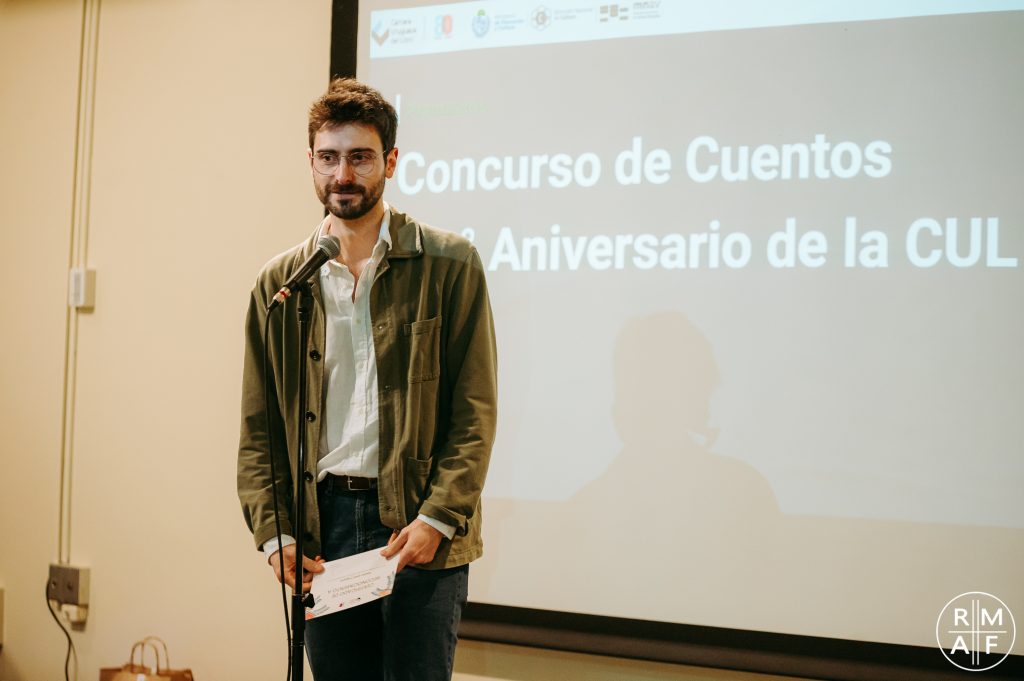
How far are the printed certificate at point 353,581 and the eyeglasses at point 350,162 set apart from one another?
731mm

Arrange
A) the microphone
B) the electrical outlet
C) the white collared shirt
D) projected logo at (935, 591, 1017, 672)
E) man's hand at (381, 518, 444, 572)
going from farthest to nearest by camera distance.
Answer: the electrical outlet < projected logo at (935, 591, 1017, 672) < the white collared shirt < man's hand at (381, 518, 444, 572) < the microphone

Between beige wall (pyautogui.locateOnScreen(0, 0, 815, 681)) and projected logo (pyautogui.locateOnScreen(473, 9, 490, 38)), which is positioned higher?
projected logo (pyautogui.locateOnScreen(473, 9, 490, 38))

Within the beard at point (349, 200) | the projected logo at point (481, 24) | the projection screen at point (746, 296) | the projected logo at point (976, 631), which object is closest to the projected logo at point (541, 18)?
the projection screen at point (746, 296)

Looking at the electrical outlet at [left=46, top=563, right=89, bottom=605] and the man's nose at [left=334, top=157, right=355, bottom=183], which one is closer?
the man's nose at [left=334, top=157, right=355, bottom=183]

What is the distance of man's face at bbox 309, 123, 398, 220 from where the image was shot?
1.56 meters

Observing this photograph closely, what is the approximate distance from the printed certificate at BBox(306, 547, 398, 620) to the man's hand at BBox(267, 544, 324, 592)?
0.9 inches

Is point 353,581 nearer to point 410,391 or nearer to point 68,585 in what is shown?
point 410,391

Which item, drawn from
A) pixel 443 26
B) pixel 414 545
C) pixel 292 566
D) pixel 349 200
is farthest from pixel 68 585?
pixel 443 26

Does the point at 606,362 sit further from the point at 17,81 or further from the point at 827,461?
the point at 17,81

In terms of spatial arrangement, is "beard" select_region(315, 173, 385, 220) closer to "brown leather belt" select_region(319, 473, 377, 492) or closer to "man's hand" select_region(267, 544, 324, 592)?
"brown leather belt" select_region(319, 473, 377, 492)

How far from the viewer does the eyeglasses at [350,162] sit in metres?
1.57

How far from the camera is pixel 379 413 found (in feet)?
5.15

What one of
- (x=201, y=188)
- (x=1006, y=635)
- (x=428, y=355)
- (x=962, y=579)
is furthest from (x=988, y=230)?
(x=201, y=188)

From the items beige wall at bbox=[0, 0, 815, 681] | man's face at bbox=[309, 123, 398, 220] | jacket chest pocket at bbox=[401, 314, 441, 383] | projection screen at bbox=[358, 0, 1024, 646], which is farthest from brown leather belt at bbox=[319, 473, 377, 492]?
beige wall at bbox=[0, 0, 815, 681]
